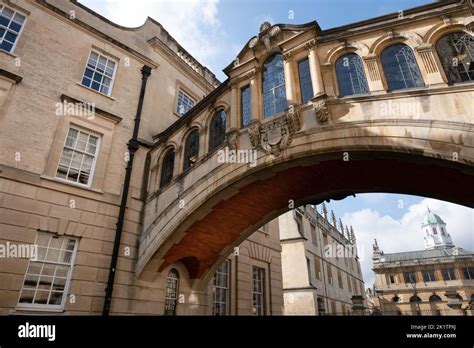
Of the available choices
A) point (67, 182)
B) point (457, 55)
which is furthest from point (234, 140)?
point (67, 182)

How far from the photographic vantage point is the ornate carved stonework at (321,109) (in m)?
7.53

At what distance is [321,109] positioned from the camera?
7551mm

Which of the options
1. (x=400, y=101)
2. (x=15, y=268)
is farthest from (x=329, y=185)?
(x=15, y=268)

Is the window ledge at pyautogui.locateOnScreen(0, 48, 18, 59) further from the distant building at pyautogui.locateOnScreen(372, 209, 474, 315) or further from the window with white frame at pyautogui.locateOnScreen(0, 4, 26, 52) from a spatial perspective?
the distant building at pyautogui.locateOnScreen(372, 209, 474, 315)

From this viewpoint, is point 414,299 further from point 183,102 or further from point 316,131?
point 316,131

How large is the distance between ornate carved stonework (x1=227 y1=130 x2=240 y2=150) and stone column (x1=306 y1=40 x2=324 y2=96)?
2786 mm

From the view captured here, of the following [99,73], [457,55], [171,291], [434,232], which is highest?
[434,232]

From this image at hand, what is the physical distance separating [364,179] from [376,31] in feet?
13.4

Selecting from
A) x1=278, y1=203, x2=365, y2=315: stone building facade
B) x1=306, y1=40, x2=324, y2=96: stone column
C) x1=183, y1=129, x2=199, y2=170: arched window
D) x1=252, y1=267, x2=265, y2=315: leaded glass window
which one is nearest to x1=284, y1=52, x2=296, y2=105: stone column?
x1=306, y1=40, x2=324, y2=96: stone column

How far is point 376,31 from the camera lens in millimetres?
7812

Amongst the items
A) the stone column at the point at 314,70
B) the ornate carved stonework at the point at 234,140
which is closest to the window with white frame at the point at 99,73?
the ornate carved stonework at the point at 234,140

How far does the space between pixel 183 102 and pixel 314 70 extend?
10317mm
